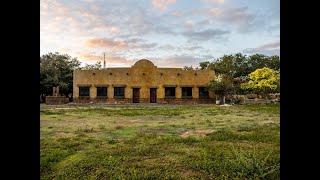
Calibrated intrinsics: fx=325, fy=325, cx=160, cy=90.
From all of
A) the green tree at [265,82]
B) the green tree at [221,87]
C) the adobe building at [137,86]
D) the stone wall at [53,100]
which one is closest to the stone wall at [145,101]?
the adobe building at [137,86]

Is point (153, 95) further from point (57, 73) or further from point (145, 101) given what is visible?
point (57, 73)

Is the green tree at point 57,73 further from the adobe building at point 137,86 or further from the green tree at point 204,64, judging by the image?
the green tree at point 204,64

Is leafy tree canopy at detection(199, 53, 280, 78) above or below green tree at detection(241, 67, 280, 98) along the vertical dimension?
above

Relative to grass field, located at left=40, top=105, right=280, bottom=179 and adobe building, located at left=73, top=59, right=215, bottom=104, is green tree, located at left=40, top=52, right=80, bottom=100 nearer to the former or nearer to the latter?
adobe building, located at left=73, top=59, right=215, bottom=104

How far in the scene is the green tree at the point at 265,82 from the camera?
38.2 m

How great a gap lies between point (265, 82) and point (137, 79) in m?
15.8

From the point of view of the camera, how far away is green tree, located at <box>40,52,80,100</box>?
4250cm

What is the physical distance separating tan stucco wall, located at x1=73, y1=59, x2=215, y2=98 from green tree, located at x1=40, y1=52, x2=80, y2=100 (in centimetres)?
307

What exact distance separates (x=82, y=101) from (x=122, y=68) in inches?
261

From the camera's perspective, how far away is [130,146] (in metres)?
9.09

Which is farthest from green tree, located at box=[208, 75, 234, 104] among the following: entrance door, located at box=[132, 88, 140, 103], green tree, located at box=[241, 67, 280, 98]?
entrance door, located at box=[132, 88, 140, 103]
